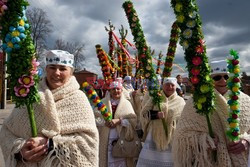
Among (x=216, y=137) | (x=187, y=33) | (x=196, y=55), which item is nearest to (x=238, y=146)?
(x=216, y=137)

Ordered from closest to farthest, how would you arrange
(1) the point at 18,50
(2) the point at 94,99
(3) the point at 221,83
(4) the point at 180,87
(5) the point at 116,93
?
(1) the point at 18,50, (3) the point at 221,83, (2) the point at 94,99, (5) the point at 116,93, (4) the point at 180,87

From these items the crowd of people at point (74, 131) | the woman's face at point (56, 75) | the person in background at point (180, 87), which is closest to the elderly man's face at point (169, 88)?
the person in background at point (180, 87)

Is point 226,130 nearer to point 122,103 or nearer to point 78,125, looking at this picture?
point 78,125

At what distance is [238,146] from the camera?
106 inches

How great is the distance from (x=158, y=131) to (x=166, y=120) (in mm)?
237

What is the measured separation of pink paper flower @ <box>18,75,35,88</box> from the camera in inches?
85.8

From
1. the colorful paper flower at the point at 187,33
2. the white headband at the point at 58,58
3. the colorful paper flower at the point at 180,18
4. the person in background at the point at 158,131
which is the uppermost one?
the colorful paper flower at the point at 180,18

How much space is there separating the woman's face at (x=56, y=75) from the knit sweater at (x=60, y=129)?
6cm

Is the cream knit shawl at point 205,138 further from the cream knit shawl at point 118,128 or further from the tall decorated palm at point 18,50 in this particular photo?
the tall decorated palm at point 18,50

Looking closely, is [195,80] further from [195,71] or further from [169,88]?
[169,88]

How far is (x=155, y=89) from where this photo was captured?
4.23 meters

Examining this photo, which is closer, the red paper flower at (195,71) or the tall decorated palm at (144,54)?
the red paper flower at (195,71)

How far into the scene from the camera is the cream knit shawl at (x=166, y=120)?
425 centimetres

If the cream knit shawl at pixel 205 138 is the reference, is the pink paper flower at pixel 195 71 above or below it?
above
